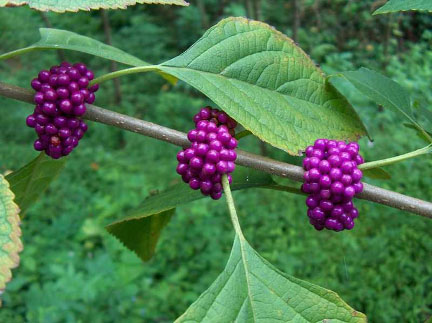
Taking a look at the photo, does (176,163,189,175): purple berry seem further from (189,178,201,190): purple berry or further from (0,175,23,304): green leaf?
(0,175,23,304): green leaf

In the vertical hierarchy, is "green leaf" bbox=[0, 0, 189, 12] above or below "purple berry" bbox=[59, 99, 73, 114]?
above

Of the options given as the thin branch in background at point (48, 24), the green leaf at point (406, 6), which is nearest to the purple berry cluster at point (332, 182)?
the green leaf at point (406, 6)

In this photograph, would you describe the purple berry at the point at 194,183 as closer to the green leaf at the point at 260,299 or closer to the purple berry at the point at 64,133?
the green leaf at the point at 260,299

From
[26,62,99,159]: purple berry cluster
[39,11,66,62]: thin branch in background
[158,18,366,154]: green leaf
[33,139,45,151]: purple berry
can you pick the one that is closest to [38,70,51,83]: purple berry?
[26,62,99,159]: purple berry cluster

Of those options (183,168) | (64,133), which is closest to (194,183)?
(183,168)

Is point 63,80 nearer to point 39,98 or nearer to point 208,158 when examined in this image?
point 39,98

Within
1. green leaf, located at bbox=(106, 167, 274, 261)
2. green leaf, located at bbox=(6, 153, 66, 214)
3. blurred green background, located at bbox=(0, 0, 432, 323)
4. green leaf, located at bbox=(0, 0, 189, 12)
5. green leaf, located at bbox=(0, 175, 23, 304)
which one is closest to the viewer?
green leaf, located at bbox=(0, 175, 23, 304)

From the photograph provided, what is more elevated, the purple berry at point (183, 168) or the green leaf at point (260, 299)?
the purple berry at point (183, 168)
